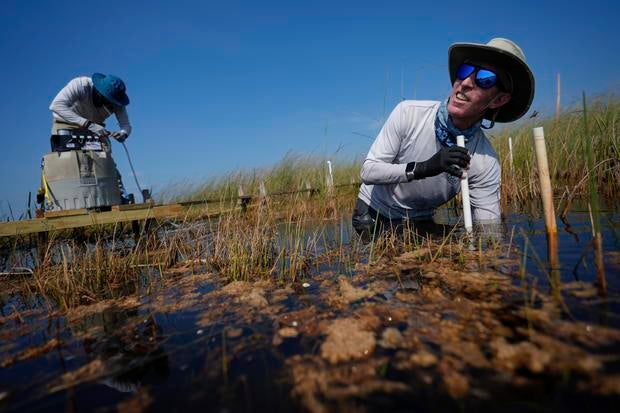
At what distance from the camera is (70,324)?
159 cm

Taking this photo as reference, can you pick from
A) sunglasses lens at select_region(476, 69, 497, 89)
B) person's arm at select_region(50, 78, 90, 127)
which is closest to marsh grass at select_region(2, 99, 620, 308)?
sunglasses lens at select_region(476, 69, 497, 89)

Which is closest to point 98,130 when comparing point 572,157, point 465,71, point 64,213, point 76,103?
point 76,103

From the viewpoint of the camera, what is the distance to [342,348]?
1.12 meters

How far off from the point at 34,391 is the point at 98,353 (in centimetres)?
23

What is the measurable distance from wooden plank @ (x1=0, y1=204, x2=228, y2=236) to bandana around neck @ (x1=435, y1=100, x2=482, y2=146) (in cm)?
251

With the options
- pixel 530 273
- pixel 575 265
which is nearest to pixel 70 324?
pixel 530 273

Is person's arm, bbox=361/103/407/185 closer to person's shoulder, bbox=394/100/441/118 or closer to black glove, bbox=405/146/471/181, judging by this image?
person's shoulder, bbox=394/100/441/118

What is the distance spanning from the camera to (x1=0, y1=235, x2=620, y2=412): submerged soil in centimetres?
86

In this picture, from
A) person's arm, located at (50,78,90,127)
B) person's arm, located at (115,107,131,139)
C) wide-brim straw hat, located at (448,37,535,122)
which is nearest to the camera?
wide-brim straw hat, located at (448,37,535,122)

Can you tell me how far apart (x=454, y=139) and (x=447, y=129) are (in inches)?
4.4

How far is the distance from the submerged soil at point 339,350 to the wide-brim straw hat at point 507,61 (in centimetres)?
152

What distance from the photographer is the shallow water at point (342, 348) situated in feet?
2.85

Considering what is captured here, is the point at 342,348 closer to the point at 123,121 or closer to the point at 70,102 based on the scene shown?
the point at 70,102

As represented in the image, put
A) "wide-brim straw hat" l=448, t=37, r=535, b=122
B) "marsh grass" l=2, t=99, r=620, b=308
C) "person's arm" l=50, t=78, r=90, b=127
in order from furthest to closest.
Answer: "person's arm" l=50, t=78, r=90, b=127
"wide-brim straw hat" l=448, t=37, r=535, b=122
"marsh grass" l=2, t=99, r=620, b=308
